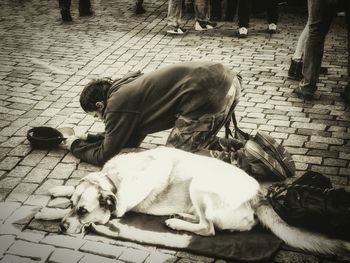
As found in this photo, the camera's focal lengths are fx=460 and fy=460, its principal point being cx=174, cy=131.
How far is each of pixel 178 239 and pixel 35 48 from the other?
6.25 metres

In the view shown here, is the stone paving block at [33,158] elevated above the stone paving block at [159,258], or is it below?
below

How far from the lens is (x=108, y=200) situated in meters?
3.86

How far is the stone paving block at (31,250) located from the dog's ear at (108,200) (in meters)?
0.54

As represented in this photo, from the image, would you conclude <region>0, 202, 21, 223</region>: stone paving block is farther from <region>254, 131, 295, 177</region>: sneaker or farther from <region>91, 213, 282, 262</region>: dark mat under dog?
<region>254, 131, 295, 177</region>: sneaker

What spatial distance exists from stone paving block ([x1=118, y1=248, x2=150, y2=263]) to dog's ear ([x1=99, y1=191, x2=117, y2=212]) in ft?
1.34

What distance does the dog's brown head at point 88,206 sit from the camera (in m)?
3.82

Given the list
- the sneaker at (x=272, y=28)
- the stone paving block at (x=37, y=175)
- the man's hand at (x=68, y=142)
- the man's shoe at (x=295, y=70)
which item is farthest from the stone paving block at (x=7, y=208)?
the sneaker at (x=272, y=28)

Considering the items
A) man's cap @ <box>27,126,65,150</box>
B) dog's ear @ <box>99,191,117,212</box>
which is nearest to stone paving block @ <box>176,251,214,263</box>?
dog's ear @ <box>99,191,117,212</box>

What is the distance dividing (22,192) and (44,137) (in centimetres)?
98

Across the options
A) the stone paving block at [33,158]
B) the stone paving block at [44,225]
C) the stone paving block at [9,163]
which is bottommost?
the stone paving block at [9,163]

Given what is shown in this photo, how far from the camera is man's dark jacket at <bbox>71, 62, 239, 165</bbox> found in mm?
4445

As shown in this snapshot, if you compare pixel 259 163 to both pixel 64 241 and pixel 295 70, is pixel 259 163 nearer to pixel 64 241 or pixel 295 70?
pixel 64 241

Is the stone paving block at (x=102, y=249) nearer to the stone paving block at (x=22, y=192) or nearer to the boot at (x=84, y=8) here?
the stone paving block at (x=22, y=192)

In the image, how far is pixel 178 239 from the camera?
380cm
